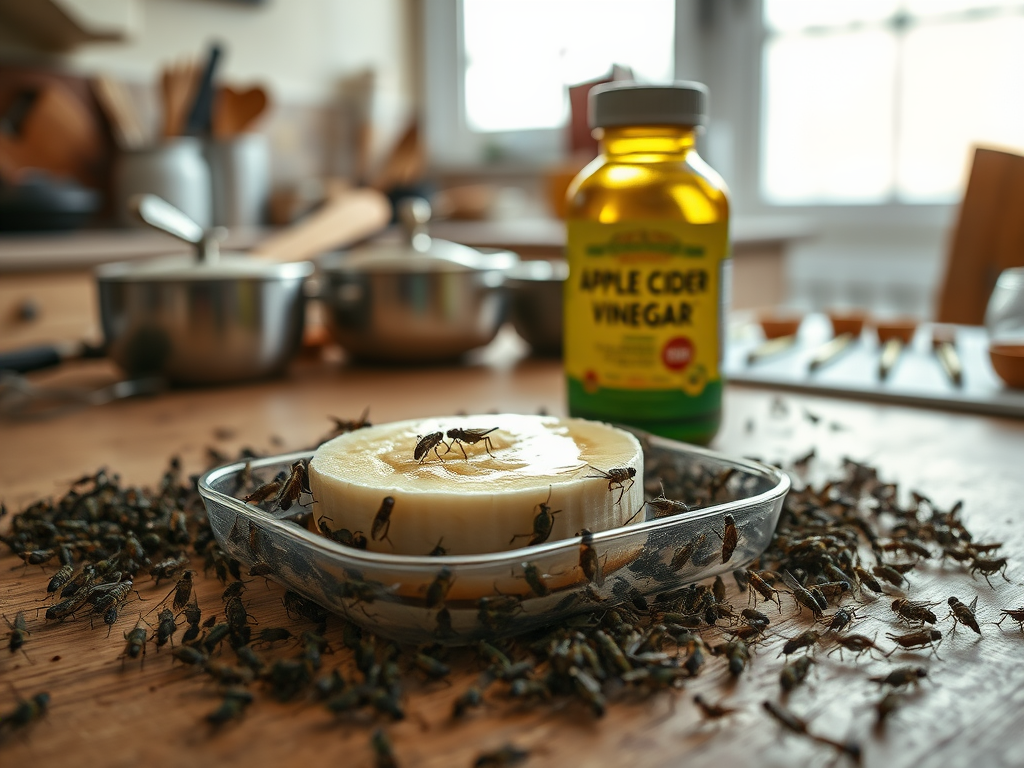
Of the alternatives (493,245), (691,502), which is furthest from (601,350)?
(493,245)

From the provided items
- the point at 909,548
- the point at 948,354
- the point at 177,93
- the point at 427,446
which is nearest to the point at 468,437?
the point at 427,446

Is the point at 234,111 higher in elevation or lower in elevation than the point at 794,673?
higher

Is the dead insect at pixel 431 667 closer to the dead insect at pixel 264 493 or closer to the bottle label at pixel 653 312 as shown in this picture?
the dead insect at pixel 264 493

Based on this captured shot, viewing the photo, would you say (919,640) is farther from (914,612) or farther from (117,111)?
(117,111)

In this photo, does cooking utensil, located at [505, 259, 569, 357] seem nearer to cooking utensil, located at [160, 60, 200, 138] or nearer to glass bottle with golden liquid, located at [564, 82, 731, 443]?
glass bottle with golden liquid, located at [564, 82, 731, 443]

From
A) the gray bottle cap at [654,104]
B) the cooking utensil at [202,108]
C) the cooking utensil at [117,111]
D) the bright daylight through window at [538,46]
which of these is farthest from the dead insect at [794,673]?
the bright daylight through window at [538,46]

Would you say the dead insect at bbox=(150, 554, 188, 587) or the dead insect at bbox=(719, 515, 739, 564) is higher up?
the dead insect at bbox=(719, 515, 739, 564)

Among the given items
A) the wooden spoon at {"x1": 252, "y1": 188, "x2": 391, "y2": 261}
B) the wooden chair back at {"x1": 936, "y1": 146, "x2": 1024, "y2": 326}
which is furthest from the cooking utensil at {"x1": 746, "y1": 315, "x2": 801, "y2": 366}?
the wooden spoon at {"x1": 252, "y1": 188, "x2": 391, "y2": 261}
